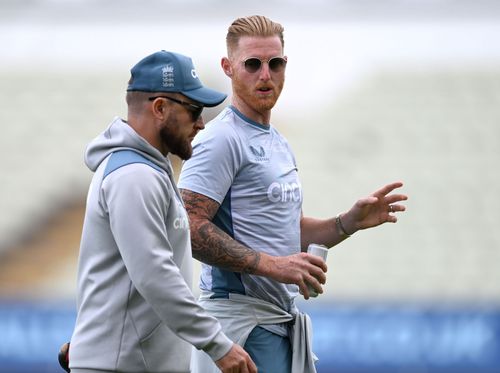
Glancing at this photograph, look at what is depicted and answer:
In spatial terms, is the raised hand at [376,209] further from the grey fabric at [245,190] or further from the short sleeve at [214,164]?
the short sleeve at [214,164]

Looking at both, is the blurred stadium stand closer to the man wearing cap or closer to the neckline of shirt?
the neckline of shirt

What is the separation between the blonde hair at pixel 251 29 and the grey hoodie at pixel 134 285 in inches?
39.8

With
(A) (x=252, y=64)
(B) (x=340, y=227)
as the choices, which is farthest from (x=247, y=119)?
(B) (x=340, y=227)

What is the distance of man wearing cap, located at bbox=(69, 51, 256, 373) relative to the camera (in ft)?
10.7

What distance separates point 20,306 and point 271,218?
27.9 ft

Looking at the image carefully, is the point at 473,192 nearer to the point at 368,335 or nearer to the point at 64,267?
the point at 368,335

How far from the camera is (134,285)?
329cm

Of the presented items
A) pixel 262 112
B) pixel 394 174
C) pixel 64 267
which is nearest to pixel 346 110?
pixel 394 174

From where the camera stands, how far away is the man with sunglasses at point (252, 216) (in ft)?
12.8

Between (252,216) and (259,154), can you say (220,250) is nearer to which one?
(252,216)

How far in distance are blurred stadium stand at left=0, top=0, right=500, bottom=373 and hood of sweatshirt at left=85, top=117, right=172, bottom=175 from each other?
8.83 metres

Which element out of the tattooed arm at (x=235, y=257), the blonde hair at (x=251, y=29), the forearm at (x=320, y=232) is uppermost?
the blonde hair at (x=251, y=29)

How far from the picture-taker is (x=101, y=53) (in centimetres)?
1302

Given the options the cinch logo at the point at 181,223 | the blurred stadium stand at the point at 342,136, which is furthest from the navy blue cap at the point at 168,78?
the blurred stadium stand at the point at 342,136
